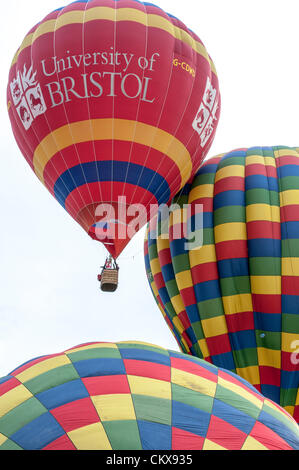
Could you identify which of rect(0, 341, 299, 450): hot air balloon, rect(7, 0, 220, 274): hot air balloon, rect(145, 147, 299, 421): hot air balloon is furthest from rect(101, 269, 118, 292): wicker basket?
rect(0, 341, 299, 450): hot air balloon

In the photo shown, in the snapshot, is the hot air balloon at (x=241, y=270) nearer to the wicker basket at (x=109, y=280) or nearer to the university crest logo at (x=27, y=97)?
the wicker basket at (x=109, y=280)

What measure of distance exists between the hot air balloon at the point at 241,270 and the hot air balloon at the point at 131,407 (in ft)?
14.6

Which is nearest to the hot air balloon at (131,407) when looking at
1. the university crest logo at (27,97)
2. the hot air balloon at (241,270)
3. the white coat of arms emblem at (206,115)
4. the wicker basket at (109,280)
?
the hot air balloon at (241,270)

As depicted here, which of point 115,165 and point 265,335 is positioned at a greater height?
point 115,165

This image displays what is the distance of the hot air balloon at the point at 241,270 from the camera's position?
27.1 ft

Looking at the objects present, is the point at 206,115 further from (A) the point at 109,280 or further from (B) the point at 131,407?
(B) the point at 131,407

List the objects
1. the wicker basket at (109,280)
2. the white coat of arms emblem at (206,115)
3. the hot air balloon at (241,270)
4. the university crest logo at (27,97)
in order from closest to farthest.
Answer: the hot air balloon at (241,270)
the university crest logo at (27,97)
the wicker basket at (109,280)
the white coat of arms emblem at (206,115)

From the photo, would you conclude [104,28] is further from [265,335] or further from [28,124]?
[265,335]

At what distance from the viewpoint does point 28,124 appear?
8.84m

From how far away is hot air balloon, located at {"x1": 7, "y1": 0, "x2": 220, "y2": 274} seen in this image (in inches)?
326
